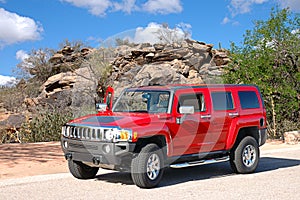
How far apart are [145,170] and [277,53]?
1223cm

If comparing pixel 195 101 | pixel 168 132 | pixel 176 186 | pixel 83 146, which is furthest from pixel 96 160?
pixel 195 101

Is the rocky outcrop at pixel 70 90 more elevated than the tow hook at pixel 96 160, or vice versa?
the rocky outcrop at pixel 70 90

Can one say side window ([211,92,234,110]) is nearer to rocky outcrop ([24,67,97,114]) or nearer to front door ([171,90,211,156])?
front door ([171,90,211,156])

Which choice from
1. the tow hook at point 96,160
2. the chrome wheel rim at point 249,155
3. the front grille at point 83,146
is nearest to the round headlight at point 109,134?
the front grille at point 83,146

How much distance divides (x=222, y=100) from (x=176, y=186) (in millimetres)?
2260

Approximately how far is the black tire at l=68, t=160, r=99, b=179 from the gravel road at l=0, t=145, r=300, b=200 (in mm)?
152

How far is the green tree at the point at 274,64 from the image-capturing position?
17.9 meters

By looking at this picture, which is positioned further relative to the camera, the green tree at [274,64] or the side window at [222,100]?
the green tree at [274,64]

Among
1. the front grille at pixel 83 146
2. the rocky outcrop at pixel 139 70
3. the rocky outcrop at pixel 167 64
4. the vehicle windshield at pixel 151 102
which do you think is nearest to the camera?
the front grille at pixel 83 146

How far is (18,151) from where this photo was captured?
1248 centimetres

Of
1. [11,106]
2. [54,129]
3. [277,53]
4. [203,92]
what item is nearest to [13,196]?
[203,92]

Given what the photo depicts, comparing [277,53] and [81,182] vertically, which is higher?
[277,53]

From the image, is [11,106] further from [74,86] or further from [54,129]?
[54,129]

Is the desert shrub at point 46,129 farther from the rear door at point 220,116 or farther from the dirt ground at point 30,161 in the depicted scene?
the rear door at point 220,116
